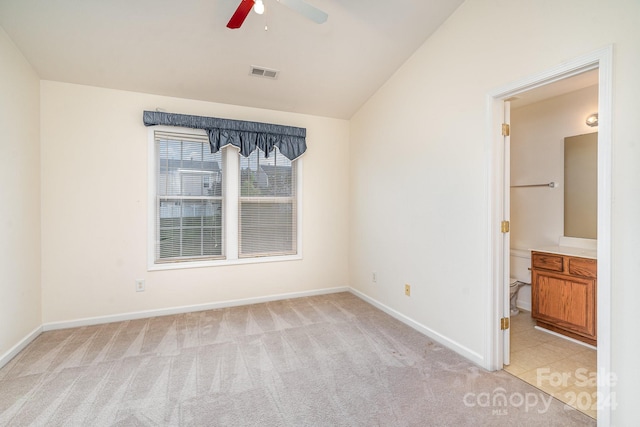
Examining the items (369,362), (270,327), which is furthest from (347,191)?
(369,362)

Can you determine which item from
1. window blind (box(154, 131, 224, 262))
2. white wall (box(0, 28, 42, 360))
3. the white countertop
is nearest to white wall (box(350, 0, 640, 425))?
the white countertop

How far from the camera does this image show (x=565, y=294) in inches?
112

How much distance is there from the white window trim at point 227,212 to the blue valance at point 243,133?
12 cm

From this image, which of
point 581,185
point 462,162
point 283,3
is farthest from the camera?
point 581,185

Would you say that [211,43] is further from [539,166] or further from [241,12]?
[539,166]

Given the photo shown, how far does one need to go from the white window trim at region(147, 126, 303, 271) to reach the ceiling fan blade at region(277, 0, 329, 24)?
2.13m

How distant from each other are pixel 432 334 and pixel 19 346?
3.68 m

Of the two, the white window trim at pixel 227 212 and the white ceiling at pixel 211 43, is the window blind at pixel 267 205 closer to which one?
the white window trim at pixel 227 212

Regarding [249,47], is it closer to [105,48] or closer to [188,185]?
[105,48]

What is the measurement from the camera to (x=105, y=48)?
8.79ft

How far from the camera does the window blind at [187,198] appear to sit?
3473mm

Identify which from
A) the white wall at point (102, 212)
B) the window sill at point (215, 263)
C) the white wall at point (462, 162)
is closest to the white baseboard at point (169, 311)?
the white wall at point (102, 212)

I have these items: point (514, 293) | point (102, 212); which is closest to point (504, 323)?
point (514, 293)

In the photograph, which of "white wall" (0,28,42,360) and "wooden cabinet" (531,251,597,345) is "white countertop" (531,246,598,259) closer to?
"wooden cabinet" (531,251,597,345)
